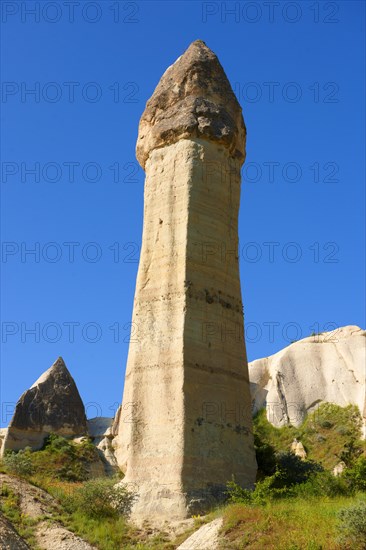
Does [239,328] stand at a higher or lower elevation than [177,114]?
lower

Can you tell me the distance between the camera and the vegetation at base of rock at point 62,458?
2464 cm

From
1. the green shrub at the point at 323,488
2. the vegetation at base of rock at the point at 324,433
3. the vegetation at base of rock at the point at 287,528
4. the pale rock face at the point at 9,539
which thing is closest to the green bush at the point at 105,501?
the pale rock face at the point at 9,539

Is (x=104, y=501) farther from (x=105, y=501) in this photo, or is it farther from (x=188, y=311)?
(x=188, y=311)

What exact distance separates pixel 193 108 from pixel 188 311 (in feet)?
18.4

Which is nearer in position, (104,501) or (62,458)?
(104,501)

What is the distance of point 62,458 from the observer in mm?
27578

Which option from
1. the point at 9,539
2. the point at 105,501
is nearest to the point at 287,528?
the point at 105,501

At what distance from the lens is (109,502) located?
50.5 feet

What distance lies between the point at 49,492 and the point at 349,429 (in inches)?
679

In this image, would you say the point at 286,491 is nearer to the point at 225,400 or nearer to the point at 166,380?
the point at 225,400

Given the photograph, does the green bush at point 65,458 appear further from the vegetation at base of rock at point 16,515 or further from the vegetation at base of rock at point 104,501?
the vegetation at base of rock at point 104,501

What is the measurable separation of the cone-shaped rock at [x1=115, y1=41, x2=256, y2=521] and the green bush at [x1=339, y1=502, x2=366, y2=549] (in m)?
3.81

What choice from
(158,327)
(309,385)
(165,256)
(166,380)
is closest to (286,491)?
(166,380)

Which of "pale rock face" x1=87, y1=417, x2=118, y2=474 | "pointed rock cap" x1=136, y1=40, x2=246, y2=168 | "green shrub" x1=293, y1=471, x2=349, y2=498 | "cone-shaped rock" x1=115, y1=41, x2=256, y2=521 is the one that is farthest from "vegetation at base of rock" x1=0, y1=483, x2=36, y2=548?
"pale rock face" x1=87, y1=417, x2=118, y2=474
